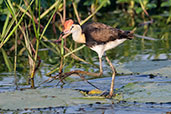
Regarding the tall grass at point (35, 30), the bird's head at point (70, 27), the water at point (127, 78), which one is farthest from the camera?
the bird's head at point (70, 27)

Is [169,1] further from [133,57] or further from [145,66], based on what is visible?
[145,66]

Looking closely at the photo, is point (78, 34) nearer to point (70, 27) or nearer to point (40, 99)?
point (70, 27)

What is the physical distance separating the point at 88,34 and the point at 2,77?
186 centimetres

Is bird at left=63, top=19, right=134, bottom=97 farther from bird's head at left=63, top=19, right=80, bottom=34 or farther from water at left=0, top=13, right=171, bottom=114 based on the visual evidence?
water at left=0, top=13, right=171, bottom=114

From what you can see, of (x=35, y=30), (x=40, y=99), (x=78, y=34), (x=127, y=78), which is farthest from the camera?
(x=127, y=78)

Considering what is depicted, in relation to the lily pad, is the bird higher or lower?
higher

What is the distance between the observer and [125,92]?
5891mm

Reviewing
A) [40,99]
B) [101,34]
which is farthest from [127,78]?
[40,99]

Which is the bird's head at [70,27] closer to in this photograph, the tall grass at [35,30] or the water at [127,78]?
the tall grass at [35,30]

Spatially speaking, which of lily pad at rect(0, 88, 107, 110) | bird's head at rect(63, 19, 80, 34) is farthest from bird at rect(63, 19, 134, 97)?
lily pad at rect(0, 88, 107, 110)

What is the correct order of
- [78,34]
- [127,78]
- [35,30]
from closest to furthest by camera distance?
[35,30]
[78,34]
[127,78]

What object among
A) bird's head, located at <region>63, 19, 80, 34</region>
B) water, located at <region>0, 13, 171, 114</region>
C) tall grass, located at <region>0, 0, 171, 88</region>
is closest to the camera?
water, located at <region>0, 13, 171, 114</region>

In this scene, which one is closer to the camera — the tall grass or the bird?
the tall grass

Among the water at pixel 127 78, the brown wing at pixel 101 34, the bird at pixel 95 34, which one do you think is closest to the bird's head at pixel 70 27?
the bird at pixel 95 34
